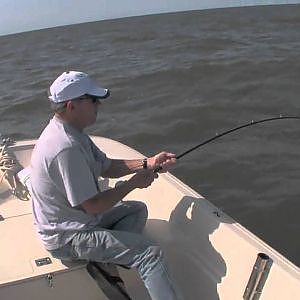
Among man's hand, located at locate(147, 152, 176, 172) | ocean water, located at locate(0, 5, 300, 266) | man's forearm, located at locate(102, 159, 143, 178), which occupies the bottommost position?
ocean water, located at locate(0, 5, 300, 266)

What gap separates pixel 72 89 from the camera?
2.07m

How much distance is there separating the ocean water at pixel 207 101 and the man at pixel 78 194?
1.87m

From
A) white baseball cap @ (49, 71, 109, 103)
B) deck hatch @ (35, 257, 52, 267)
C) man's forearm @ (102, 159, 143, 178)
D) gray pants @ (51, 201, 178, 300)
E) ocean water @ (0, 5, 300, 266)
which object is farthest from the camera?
ocean water @ (0, 5, 300, 266)

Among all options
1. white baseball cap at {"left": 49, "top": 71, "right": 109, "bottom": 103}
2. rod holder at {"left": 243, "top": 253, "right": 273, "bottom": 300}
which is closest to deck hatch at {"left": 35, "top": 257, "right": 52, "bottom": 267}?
white baseball cap at {"left": 49, "top": 71, "right": 109, "bottom": 103}

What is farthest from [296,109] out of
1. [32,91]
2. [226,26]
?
[226,26]

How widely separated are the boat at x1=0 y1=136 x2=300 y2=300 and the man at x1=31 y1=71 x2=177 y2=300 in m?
0.14

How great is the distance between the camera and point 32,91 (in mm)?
9258

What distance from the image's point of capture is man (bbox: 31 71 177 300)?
2.08 meters

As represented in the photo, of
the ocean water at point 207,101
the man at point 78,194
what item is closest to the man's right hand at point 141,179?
the man at point 78,194

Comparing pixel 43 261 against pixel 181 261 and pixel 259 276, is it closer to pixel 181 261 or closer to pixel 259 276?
pixel 181 261

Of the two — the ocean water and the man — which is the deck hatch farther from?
the ocean water

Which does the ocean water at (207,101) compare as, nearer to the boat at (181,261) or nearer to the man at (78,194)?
the boat at (181,261)

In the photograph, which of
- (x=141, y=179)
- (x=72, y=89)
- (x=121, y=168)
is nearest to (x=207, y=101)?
(x=121, y=168)

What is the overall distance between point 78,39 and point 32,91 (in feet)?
22.5
